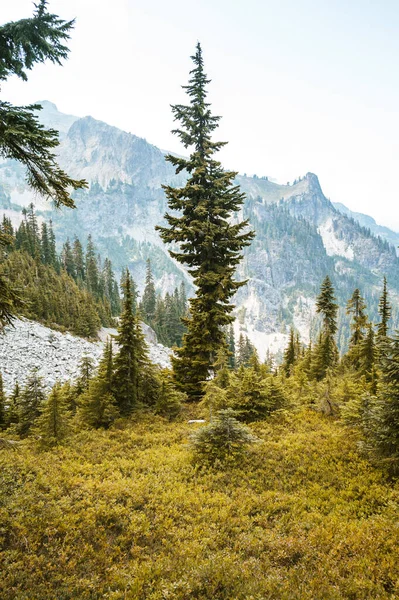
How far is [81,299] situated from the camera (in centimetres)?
6041

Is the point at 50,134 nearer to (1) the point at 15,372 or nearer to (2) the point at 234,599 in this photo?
(2) the point at 234,599

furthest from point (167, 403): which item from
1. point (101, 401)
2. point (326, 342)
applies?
point (326, 342)

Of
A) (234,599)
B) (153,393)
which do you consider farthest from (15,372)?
(234,599)

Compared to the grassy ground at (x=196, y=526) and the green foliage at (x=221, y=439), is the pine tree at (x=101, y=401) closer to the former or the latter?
the grassy ground at (x=196, y=526)

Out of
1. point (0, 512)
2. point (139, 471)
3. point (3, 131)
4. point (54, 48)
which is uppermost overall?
point (54, 48)

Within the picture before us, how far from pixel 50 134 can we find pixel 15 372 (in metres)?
28.0

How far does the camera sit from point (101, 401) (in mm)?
12375

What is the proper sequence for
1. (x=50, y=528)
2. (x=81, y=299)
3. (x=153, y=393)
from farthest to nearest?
1. (x=81, y=299)
2. (x=153, y=393)
3. (x=50, y=528)

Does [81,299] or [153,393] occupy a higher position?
[81,299]

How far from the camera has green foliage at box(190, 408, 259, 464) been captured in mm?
9141

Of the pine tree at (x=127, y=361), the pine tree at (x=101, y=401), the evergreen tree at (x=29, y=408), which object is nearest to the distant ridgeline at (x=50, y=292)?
the evergreen tree at (x=29, y=408)

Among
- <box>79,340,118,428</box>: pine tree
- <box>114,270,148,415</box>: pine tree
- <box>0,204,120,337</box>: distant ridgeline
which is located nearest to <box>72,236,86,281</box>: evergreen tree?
<box>0,204,120,337</box>: distant ridgeline

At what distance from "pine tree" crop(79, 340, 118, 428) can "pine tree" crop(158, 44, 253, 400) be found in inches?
166

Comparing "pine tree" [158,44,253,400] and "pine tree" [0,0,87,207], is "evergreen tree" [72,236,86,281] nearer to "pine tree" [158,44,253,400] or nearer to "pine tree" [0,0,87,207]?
"pine tree" [158,44,253,400]
